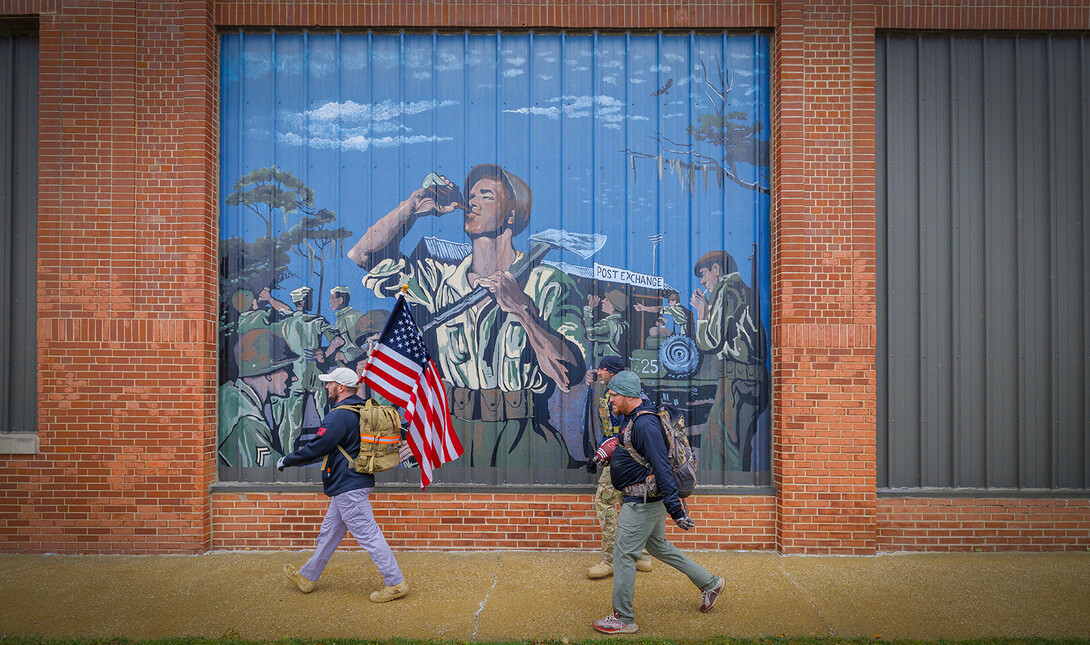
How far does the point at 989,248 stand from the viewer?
7.21 meters

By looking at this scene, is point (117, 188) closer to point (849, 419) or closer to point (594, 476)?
point (594, 476)

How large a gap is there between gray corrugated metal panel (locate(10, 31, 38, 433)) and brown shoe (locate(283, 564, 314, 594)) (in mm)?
3806

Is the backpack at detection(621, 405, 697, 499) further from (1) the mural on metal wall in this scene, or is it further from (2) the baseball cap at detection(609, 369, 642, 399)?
(1) the mural on metal wall

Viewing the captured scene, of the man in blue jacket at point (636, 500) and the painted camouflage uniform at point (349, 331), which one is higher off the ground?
the painted camouflage uniform at point (349, 331)

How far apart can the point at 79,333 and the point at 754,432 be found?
24.0 ft

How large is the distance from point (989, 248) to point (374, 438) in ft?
22.4

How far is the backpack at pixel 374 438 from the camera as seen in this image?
17.6ft

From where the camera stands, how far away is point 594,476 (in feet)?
23.2

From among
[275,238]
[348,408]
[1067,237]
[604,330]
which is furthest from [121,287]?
[1067,237]

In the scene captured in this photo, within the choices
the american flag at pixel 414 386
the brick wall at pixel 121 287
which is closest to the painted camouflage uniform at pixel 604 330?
the american flag at pixel 414 386

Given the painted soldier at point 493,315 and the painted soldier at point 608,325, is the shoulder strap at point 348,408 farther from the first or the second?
the painted soldier at point 608,325

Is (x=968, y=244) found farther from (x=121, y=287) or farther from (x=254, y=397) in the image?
(x=121, y=287)

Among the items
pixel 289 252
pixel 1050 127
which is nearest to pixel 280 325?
pixel 289 252

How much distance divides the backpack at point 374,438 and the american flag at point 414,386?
0.88 ft
